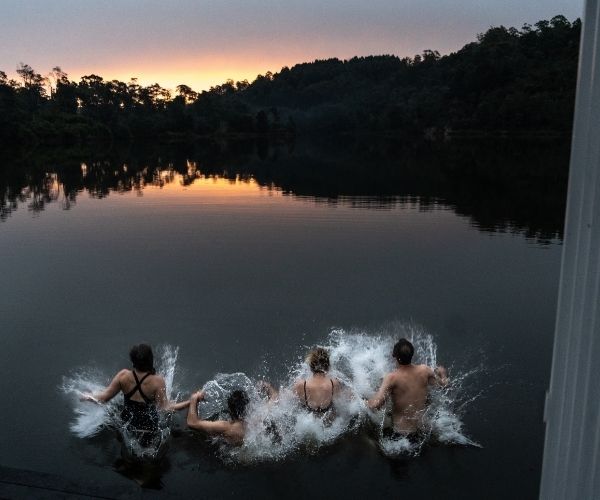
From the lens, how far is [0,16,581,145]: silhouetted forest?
327 ft

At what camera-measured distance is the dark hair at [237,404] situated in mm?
6305

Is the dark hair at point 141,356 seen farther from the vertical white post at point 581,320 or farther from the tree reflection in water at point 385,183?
the tree reflection in water at point 385,183

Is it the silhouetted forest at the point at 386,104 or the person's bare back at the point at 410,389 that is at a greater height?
the silhouetted forest at the point at 386,104

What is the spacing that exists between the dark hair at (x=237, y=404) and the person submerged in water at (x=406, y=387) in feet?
4.85

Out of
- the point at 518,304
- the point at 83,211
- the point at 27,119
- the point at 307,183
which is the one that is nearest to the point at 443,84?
the point at 27,119

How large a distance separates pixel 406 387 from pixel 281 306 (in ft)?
21.0

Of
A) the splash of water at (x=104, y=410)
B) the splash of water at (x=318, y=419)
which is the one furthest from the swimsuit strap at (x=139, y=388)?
the splash of water at (x=318, y=419)

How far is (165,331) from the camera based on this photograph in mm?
11133

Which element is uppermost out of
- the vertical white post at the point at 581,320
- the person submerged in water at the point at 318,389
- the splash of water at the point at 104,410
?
the vertical white post at the point at 581,320

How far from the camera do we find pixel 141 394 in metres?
6.32

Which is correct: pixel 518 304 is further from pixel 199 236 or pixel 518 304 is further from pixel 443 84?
pixel 443 84

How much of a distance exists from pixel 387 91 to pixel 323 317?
15441 centimetres

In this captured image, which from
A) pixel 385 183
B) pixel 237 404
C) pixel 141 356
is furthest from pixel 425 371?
pixel 385 183

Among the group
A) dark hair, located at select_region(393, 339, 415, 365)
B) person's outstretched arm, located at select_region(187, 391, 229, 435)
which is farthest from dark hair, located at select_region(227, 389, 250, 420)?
dark hair, located at select_region(393, 339, 415, 365)
